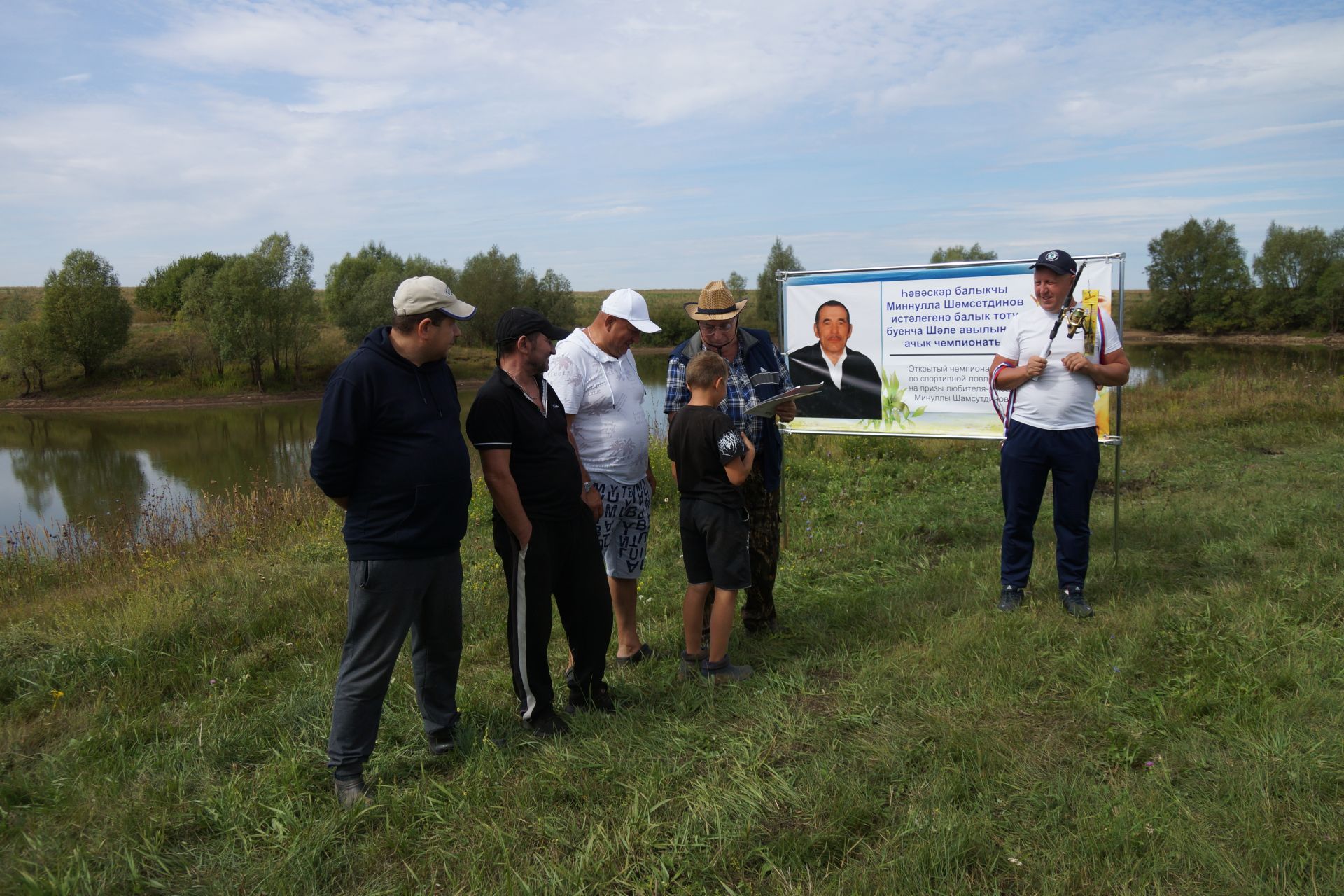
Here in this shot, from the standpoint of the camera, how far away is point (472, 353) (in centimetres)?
4375

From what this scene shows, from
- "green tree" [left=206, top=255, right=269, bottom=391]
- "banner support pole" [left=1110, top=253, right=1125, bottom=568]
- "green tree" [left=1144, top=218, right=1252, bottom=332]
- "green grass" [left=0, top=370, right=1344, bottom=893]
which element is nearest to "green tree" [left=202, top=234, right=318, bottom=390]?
"green tree" [left=206, top=255, right=269, bottom=391]

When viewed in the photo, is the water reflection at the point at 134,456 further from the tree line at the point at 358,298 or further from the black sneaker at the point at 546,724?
the black sneaker at the point at 546,724

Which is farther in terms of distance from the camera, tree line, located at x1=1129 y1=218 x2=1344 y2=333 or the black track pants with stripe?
tree line, located at x1=1129 y1=218 x2=1344 y2=333

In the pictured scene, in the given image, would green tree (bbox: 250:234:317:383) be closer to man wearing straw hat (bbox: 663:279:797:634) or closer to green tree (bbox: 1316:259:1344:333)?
man wearing straw hat (bbox: 663:279:797:634)

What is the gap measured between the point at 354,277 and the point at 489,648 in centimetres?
→ 6082

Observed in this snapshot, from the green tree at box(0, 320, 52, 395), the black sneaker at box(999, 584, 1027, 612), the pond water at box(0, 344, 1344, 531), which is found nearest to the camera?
the black sneaker at box(999, 584, 1027, 612)

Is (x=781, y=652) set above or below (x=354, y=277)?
below

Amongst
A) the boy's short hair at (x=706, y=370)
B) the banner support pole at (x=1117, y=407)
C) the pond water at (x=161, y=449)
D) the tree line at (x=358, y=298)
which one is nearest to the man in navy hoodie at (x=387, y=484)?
the boy's short hair at (x=706, y=370)

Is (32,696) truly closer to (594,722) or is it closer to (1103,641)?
(594,722)

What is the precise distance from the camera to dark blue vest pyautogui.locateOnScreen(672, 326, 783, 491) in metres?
4.17

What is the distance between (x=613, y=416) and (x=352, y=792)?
5.82 feet

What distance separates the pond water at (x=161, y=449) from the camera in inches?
631

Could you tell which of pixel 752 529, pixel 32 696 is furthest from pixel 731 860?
pixel 32 696

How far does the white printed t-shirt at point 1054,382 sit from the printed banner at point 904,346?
76.0 inches
